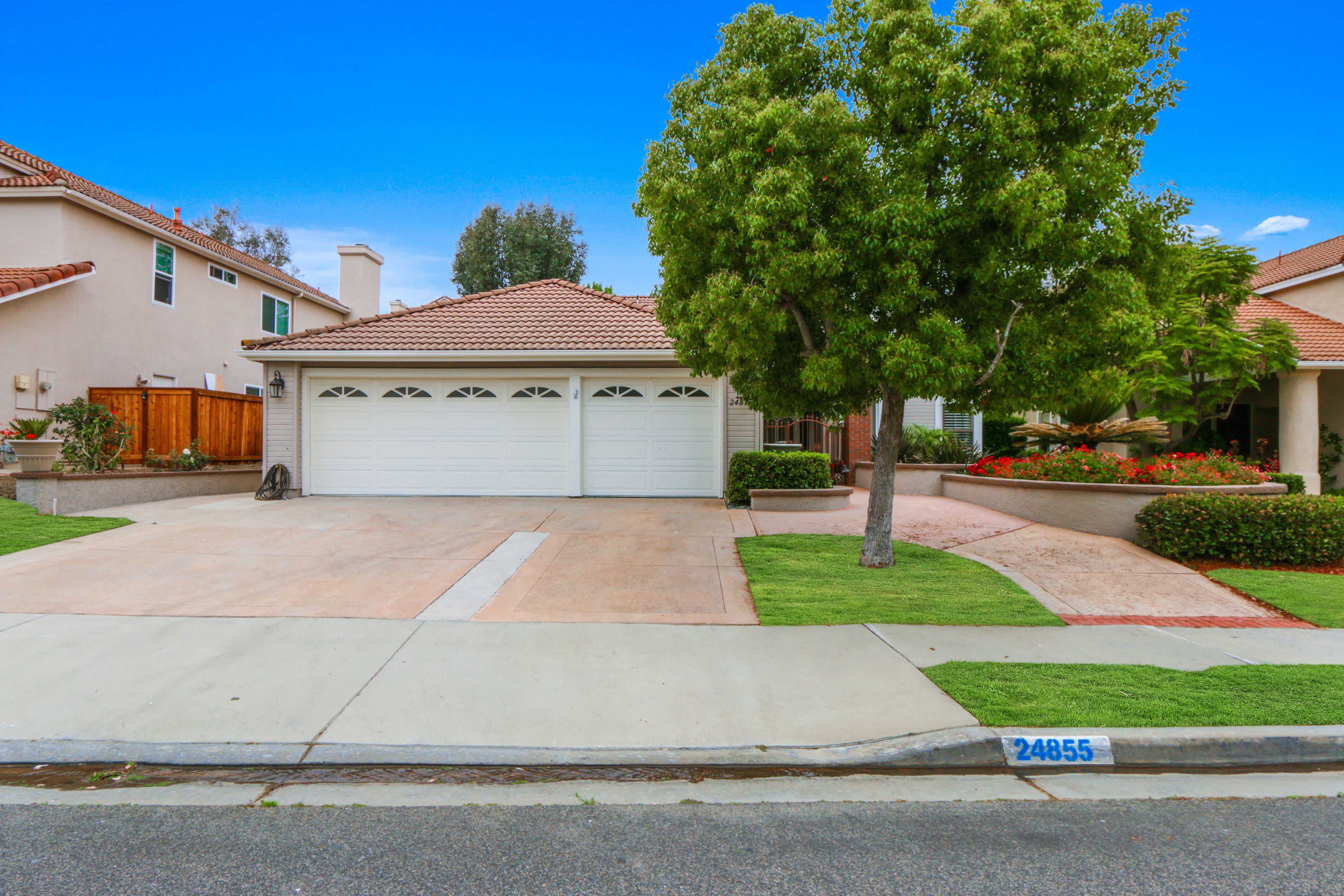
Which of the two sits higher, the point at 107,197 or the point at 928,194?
the point at 107,197

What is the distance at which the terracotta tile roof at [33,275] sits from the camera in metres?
13.6

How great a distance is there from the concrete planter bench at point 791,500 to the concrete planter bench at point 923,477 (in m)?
2.95

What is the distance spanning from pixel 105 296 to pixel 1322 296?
2911 centimetres

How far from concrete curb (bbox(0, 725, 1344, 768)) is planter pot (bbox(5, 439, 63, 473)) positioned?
382 inches

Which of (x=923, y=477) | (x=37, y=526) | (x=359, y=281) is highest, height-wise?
(x=359, y=281)

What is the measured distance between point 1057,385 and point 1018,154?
2425mm

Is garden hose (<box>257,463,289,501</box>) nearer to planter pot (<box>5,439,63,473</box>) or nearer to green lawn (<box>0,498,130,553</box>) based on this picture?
green lawn (<box>0,498,130,553</box>)

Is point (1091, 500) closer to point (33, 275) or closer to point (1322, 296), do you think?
point (1322, 296)

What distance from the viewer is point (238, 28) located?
16906 mm

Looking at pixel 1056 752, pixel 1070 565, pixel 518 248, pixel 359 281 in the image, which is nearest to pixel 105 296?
pixel 359 281

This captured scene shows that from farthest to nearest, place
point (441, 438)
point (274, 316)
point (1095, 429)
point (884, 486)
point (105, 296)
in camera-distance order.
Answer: point (274, 316)
point (105, 296)
point (441, 438)
point (1095, 429)
point (884, 486)

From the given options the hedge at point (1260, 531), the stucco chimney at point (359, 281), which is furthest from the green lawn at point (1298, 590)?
the stucco chimney at point (359, 281)

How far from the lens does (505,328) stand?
14508 millimetres

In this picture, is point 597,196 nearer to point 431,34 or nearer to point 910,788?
point 431,34
